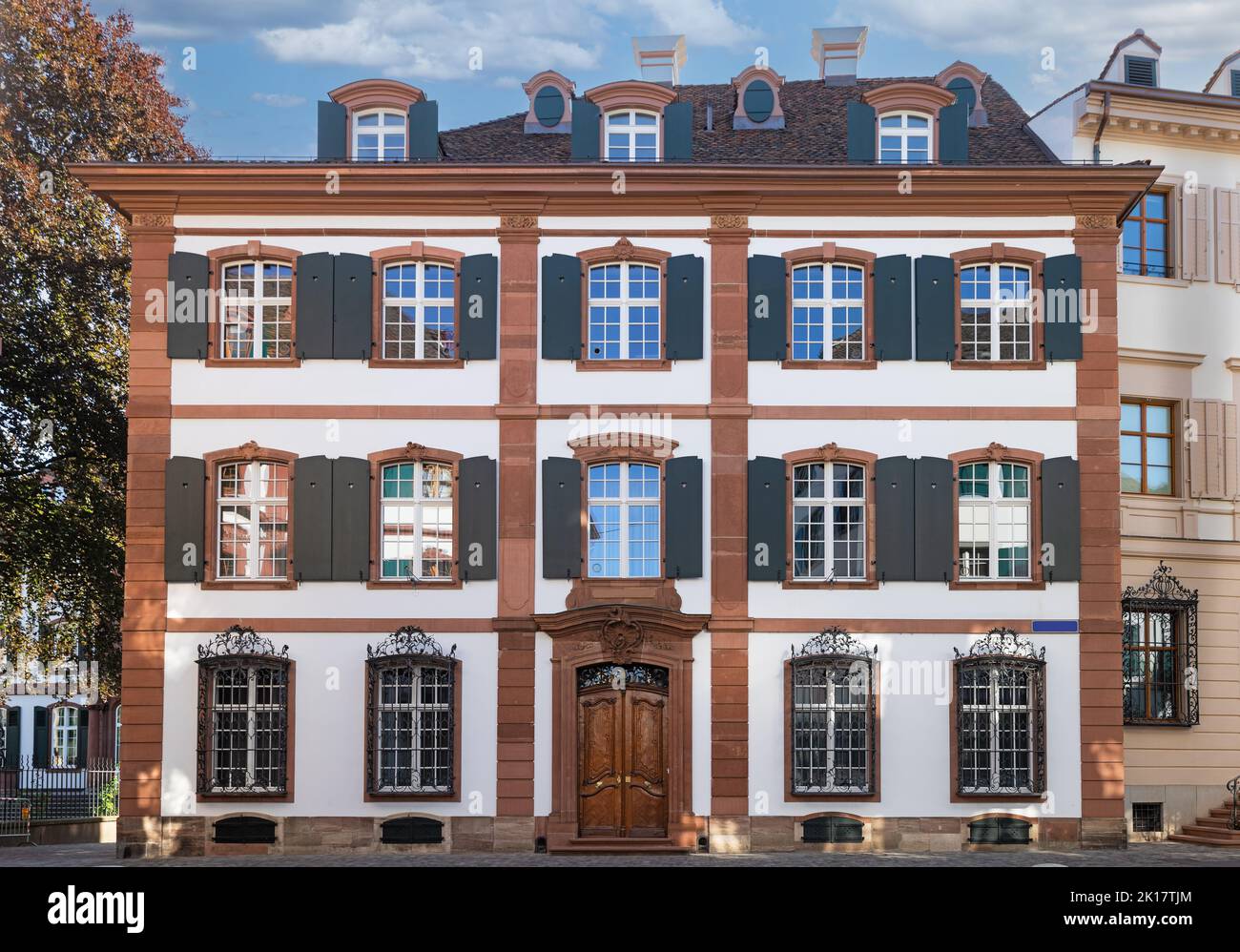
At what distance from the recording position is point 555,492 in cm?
2395

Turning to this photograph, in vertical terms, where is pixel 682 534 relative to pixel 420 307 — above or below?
below

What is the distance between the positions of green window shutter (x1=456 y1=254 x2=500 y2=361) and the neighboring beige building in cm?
1014

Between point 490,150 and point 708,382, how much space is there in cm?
565

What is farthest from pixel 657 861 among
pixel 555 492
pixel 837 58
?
pixel 837 58

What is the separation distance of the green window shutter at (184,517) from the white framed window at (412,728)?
130 inches

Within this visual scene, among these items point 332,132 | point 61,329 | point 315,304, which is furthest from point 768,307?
point 61,329

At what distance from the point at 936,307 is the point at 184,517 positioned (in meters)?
12.1

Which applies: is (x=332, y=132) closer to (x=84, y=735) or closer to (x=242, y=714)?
(x=242, y=714)

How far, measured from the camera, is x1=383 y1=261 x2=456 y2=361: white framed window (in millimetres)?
24438

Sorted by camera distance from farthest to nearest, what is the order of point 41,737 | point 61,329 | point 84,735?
point 41,737 < point 84,735 < point 61,329

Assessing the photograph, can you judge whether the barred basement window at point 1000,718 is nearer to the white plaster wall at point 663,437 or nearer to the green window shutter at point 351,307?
the white plaster wall at point 663,437

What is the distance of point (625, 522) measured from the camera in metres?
24.1

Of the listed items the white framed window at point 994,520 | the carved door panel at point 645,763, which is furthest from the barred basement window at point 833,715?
the white framed window at point 994,520
